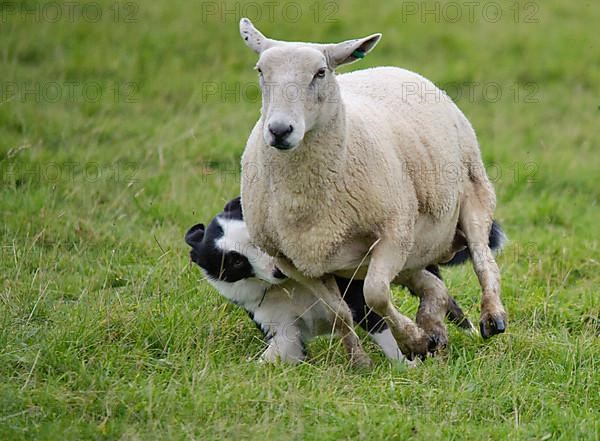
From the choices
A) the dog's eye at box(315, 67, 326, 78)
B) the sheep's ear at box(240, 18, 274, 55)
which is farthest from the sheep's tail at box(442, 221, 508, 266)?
the sheep's ear at box(240, 18, 274, 55)

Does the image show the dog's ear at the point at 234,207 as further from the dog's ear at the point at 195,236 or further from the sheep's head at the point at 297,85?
the sheep's head at the point at 297,85

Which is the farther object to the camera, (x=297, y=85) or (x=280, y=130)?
(x=297, y=85)

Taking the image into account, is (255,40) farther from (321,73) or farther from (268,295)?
(268,295)

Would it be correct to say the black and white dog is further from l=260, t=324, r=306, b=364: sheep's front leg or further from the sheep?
the sheep

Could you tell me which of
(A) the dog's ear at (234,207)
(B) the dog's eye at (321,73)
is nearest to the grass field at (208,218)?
(A) the dog's ear at (234,207)

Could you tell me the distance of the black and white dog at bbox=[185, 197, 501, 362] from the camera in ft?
20.2

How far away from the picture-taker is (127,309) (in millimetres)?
6148

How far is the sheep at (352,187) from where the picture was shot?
5199 mm

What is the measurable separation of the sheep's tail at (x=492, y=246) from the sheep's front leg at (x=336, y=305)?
1.09 m

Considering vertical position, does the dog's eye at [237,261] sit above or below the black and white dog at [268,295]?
above

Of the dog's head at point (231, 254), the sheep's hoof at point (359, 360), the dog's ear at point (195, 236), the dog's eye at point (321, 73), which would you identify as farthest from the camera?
the dog's ear at point (195, 236)

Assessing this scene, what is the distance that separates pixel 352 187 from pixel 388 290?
0.55 metres

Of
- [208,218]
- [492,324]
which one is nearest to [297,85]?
[492,324]

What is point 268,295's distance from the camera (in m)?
6.38
